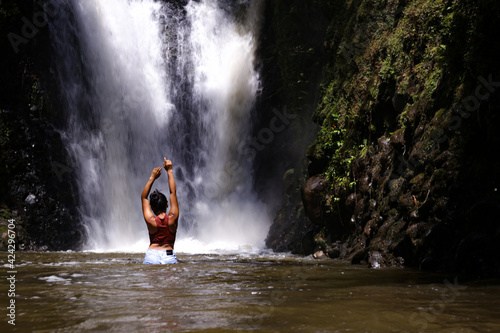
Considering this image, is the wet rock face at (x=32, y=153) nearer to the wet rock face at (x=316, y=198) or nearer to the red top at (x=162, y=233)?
the wet rock face at (x=316, y=198)

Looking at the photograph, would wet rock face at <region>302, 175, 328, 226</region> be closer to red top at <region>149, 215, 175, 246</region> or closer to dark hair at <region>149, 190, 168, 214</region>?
red top at <region>149, 215, 175, 246</region>

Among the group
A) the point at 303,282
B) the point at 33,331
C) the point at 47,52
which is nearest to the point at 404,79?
the point at 303,282

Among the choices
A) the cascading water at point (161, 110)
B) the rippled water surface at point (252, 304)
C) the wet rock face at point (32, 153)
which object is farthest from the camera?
the cascading water at point (161, 110)

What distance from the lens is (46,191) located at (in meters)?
15.5

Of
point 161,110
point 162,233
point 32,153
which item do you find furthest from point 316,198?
point 161,110

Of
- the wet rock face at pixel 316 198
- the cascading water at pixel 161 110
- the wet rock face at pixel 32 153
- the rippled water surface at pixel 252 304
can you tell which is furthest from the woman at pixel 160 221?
the cascading water at pixel 161 110

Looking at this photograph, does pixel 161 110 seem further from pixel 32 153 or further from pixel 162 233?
pixel 162 233

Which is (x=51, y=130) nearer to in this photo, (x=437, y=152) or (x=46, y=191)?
(x=46, y=191)

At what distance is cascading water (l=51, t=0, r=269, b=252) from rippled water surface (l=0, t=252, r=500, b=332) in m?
12.5

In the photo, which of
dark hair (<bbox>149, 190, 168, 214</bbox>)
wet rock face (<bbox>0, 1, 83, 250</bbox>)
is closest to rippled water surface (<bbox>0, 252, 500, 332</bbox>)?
dark hair (<bbox>149, 190, 168, 214</bbox>)

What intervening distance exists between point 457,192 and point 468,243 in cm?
78

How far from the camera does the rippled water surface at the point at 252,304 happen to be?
2297 mm

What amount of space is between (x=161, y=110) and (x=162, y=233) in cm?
1494

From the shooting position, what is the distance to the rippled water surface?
7.54 ft
